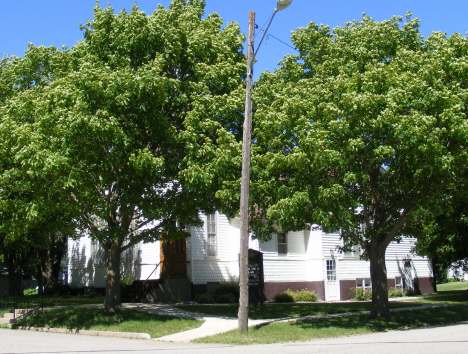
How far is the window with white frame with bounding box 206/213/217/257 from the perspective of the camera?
2512 centimetres

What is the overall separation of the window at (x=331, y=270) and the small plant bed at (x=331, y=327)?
900 centimetres

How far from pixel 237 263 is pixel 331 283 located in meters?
6.35

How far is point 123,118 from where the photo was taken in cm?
1459

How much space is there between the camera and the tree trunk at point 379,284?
16.8 meters

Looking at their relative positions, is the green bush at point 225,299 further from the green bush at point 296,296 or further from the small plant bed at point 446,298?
the small plant bed at point 446,298

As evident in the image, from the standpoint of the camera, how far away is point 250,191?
15.1 m

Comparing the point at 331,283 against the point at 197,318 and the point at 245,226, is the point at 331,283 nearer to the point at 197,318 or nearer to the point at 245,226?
the point at 197,318

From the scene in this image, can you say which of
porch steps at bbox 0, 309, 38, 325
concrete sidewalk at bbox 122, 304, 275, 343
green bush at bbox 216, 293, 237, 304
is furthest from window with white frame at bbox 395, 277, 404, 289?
porch steps at bbox 0, 309, 38, 325

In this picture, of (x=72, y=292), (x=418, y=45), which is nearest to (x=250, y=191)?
(x=418, y=45)

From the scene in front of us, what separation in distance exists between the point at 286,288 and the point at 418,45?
15176mm

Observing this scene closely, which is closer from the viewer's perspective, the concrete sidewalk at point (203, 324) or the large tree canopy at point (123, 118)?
the large tree canopy at point (123, 118)

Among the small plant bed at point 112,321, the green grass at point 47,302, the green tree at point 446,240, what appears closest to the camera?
the small plant bed at point 112,321

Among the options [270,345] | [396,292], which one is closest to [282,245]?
[396,292]

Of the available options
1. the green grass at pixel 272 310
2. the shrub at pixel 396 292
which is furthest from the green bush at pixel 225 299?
the shrub at pixel 396 292
